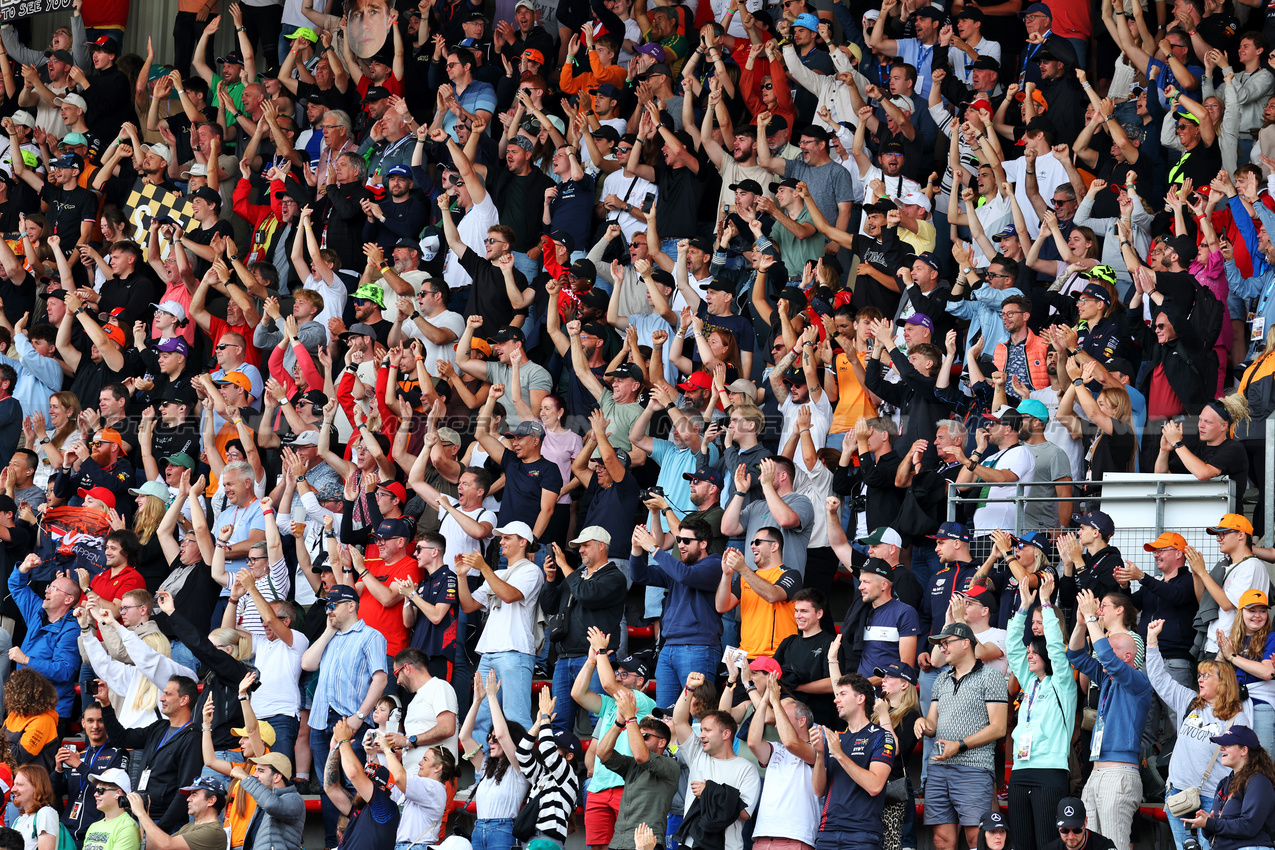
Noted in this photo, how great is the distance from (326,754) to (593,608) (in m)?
2.02

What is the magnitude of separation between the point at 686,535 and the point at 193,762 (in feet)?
11.0

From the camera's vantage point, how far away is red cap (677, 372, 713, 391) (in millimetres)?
12828

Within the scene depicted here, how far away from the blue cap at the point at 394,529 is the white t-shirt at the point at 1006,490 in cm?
392

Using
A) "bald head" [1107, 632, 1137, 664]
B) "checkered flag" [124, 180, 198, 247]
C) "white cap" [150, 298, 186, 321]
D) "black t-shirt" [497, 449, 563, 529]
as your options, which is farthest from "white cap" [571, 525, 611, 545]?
"checkered flag" [124, 180, 198, 247]

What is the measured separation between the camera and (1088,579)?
10203mm

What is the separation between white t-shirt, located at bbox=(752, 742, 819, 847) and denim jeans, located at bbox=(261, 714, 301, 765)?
11.3 feet

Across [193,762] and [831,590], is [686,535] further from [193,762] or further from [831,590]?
[193,762]

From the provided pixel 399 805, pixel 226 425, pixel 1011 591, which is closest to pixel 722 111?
pixel 226 425

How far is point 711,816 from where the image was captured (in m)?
9.52

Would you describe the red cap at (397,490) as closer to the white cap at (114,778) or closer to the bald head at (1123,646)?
the white cap at (114,778)

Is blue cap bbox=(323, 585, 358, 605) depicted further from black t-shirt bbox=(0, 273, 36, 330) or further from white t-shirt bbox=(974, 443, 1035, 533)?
black t-shirt bbox=(0, 273, 36, 330)

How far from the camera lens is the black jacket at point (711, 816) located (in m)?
9.52

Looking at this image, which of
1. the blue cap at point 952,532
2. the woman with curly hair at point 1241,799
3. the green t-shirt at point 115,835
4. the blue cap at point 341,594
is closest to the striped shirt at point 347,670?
the blue cap at point 341,594

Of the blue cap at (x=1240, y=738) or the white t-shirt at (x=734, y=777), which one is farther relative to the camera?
the white t-shirt at (x=734, y=777)
